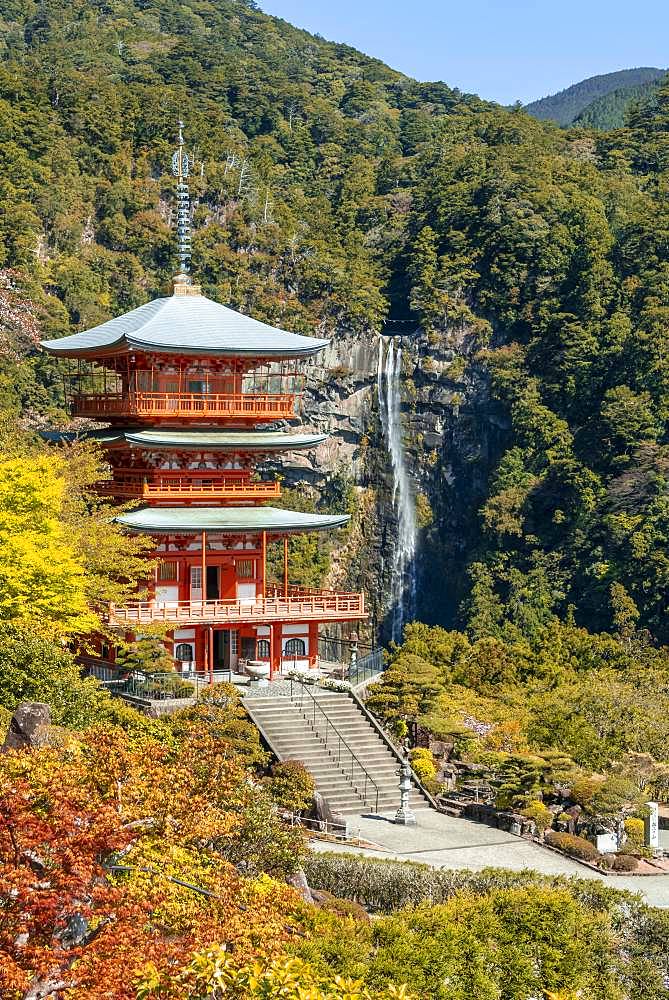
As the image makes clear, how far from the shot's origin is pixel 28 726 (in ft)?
71.2

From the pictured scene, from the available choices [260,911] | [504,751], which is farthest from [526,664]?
[260,911]

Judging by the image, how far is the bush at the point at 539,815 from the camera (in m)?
29.3

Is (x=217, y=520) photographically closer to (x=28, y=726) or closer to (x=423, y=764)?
(x=423, y=764)

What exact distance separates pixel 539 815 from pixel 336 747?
4.41 m

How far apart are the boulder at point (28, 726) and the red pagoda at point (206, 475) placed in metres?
12.4

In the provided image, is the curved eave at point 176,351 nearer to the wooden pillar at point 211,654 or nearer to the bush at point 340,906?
the wooden pillar at point 211,654

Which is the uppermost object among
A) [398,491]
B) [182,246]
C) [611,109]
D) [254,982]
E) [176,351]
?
[611,109]

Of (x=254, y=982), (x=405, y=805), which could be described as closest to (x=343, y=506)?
(x=405, y=805)

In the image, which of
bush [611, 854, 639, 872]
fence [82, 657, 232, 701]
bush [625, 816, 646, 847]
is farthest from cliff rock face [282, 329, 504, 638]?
bush [611, 854, 639, 872]

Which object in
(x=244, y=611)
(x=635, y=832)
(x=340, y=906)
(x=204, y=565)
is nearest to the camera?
(x=340, y=906)

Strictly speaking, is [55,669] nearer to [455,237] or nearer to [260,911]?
[260,911]

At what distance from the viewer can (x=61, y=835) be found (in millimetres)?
13781

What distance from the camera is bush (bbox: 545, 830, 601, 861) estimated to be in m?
28.0

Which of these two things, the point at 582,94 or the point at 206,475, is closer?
the point at 206,475
